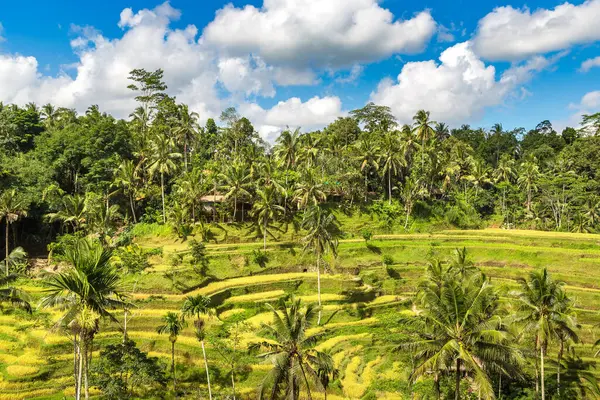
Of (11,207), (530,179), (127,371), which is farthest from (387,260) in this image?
(11,207)

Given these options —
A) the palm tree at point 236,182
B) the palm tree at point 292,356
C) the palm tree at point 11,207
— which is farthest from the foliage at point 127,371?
the palm tree at point 236,182

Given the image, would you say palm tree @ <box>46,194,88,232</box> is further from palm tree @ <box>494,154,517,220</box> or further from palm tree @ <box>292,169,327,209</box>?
palm tree @ <box>494,154,517,220</box>

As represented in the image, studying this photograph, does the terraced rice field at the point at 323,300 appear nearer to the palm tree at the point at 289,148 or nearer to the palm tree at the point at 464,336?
the palm tree at the point at 464,336

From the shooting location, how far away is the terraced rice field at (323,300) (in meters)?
30.8

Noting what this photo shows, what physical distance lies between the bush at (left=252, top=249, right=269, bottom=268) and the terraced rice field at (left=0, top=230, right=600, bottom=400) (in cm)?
61

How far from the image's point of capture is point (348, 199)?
2603 inches

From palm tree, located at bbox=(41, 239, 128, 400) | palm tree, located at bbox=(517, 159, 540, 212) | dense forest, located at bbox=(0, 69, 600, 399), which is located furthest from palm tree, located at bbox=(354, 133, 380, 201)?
palm tree, located at bbox=(41, 239, 128, 400)

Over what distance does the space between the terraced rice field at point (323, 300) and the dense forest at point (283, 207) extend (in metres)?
1.56

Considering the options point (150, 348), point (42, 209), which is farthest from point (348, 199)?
point (42, 209)

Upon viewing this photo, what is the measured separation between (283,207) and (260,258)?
40.2ft

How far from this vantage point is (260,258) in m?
48.9

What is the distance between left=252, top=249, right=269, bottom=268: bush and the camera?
4856 cm

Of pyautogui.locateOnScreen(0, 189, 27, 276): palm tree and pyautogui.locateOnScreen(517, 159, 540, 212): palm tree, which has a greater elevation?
pyautogui.locateOnScreen(517, 159, 540, 212): palm tree

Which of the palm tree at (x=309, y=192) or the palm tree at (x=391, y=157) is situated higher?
the palm tree at (x=391, y=157)
